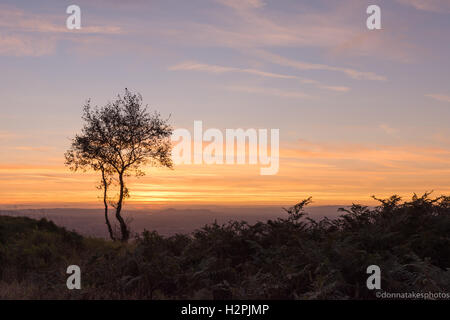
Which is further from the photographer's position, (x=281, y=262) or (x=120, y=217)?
(x=120, y=217)

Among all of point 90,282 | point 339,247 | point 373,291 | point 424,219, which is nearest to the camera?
point 373,291

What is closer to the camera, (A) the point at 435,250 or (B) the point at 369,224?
(A) the point at 435,250

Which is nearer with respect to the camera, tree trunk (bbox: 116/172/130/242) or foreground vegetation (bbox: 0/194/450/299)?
foreground vegetation (bbox: 0/194/450/299)

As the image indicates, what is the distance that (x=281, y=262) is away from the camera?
10.9 m

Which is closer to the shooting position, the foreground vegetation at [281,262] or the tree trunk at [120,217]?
the foreground vegetation at [281,262]

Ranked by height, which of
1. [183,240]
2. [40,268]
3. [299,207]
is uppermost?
[299,207]

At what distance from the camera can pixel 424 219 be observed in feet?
42.5

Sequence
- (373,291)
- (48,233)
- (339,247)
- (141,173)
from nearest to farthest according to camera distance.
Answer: (373,291), (339,247), (48,233), (141,173)

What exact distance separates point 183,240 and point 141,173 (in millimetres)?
22339

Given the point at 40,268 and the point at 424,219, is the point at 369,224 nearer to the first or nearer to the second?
the point at 424,219

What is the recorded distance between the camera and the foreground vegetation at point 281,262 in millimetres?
9570

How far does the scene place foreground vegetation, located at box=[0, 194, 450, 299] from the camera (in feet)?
31.4
